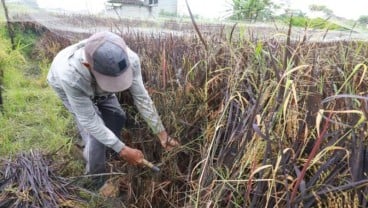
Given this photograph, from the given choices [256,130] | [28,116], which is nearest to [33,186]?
[256,130]

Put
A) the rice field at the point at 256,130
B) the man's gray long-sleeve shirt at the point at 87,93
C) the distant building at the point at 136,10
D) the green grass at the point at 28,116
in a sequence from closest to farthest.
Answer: the rice field at the point at 256,130 < the man's gray long-sleeve shirt at the point at 87,93 < the green grass at the point at 28,116 < the distant building at the point at 136,10

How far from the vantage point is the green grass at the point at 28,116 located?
3641 mm

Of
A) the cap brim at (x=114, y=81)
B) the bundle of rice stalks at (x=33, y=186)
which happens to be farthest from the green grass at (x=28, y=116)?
the cap brim at (x=114, y=81)

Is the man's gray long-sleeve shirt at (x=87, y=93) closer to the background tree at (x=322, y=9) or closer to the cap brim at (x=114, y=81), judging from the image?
the cap brim at (x=114, y=81)

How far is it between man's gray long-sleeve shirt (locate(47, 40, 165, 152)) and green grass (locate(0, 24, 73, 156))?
1101 millimetres

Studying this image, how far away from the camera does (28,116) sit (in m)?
4.39

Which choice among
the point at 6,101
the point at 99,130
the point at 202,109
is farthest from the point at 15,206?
the point at 6,101

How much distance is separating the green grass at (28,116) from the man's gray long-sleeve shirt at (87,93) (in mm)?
1101

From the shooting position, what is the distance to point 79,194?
106 inches

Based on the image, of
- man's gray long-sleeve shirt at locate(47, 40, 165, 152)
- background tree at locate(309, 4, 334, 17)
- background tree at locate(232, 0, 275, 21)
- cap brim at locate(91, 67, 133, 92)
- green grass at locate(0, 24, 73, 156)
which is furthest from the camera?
background tree at locate(232, 0, 275, 21)

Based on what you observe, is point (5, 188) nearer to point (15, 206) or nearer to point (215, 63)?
point (15, 206)

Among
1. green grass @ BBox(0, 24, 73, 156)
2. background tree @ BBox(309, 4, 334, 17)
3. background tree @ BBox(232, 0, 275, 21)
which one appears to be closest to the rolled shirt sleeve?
green grass @ BBox(0, 24, 73, 156)

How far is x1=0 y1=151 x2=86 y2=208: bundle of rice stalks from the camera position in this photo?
2418mm

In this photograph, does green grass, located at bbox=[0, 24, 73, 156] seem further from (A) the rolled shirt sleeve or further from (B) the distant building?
(B) the distant building
